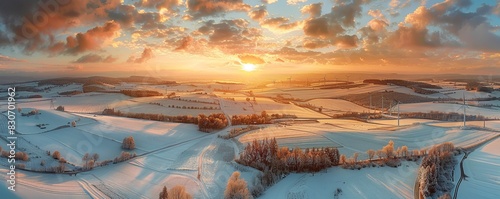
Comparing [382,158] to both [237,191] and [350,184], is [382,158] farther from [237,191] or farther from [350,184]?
[237,191]

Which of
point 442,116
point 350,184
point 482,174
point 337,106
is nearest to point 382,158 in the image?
point 350,184

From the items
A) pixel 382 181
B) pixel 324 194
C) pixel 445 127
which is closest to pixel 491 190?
pixel 382 181

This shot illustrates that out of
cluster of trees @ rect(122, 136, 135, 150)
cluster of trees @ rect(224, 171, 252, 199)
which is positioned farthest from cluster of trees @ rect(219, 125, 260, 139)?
cluster of trees @ rect(224, 171, 252, 199)

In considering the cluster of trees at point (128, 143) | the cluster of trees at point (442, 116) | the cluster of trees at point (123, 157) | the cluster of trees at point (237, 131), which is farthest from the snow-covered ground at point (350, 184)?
the cluster of trees at point (442, 116)

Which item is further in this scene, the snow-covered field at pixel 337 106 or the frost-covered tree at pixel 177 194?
the snow-covered field at pixel 337 106

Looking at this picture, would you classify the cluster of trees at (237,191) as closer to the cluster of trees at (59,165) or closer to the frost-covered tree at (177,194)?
the frost-covered tree at (177,194)

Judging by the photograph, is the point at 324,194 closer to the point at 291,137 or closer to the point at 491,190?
the point at 491,190

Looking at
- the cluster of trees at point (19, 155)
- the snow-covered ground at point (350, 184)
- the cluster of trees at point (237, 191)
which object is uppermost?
the cluster of trees at point (19, 155)
